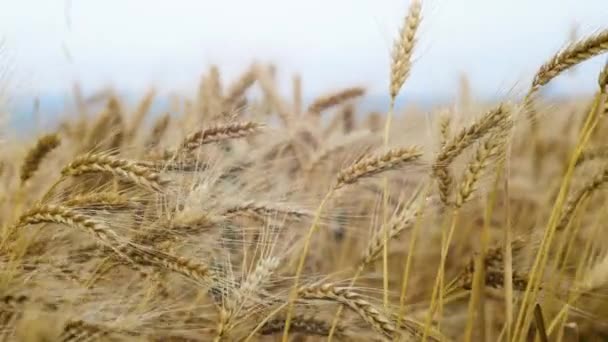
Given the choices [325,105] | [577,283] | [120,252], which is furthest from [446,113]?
[325,105]

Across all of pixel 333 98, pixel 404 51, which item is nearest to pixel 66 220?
pixel 404 51

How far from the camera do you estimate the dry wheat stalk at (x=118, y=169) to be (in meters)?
1.21

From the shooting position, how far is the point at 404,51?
146 cm

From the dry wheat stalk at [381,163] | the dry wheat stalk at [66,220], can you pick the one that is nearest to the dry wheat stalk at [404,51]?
the dry wheat stalk at [381,163]

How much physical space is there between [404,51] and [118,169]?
1.92 feet

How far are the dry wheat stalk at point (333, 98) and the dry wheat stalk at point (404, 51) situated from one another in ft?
3.39

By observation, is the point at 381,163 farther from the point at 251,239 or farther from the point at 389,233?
the point at 251,239

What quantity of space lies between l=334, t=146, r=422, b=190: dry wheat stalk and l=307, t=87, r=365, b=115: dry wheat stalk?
46.1 inches

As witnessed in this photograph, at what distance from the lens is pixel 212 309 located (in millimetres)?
1544

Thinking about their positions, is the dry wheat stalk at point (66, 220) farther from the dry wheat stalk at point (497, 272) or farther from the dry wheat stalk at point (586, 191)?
the dry wheat stalk at point (586, 191)

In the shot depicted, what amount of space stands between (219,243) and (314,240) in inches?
35.7

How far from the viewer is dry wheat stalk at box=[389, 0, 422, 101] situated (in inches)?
57.4

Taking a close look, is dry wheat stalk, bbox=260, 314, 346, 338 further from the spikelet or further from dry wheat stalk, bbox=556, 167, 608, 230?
→ dry wheat stalk, bbox=556, 167, 608, 230

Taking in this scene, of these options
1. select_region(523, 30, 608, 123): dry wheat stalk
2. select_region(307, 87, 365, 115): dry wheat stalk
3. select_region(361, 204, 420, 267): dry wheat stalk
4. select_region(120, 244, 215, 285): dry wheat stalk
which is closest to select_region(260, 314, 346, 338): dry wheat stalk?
select_region(361, 204, 420, 267): dry wheat stalk
